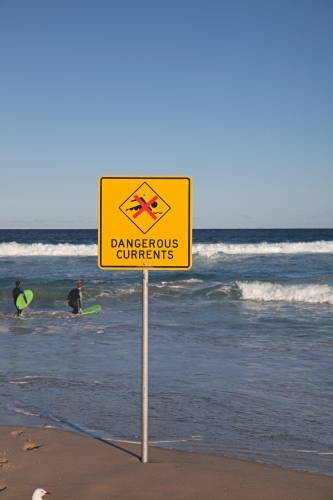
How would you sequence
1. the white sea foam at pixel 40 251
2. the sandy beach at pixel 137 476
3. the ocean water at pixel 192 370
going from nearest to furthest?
the sandy beach at pixel 137 476, the ocean water at pixel 192 370, the white sea foam at pixel 40 251

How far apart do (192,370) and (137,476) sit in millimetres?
5469

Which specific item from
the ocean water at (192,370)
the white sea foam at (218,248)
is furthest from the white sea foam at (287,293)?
the white sea foam at (218,248)

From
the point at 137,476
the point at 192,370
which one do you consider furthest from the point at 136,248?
the point at 192,370

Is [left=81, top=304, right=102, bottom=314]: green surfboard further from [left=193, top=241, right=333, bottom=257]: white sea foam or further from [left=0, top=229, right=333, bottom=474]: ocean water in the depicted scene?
[left=193, top=241, right=333, bottom=257]: white sea foam

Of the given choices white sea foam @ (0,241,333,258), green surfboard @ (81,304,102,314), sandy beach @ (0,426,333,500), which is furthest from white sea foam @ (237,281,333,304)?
white sea foam @ (0,241,333,258)

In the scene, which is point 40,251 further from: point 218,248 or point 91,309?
point 91,309

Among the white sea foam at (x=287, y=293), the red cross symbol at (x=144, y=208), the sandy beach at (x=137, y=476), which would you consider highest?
the red cross symbol at (x=144, y=208)

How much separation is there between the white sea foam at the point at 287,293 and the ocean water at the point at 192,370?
0.23 feet

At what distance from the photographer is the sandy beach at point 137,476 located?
5.12 metres

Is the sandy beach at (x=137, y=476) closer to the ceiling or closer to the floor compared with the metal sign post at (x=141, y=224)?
closer to the floor

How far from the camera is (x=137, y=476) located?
5449 mm

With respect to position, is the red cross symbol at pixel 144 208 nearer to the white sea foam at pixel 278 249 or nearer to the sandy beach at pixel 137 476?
the sandy beach at pixel 137 476

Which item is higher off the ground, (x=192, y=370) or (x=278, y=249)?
(x=192, y=370)

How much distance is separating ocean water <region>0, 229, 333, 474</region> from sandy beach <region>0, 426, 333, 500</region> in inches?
23.0
